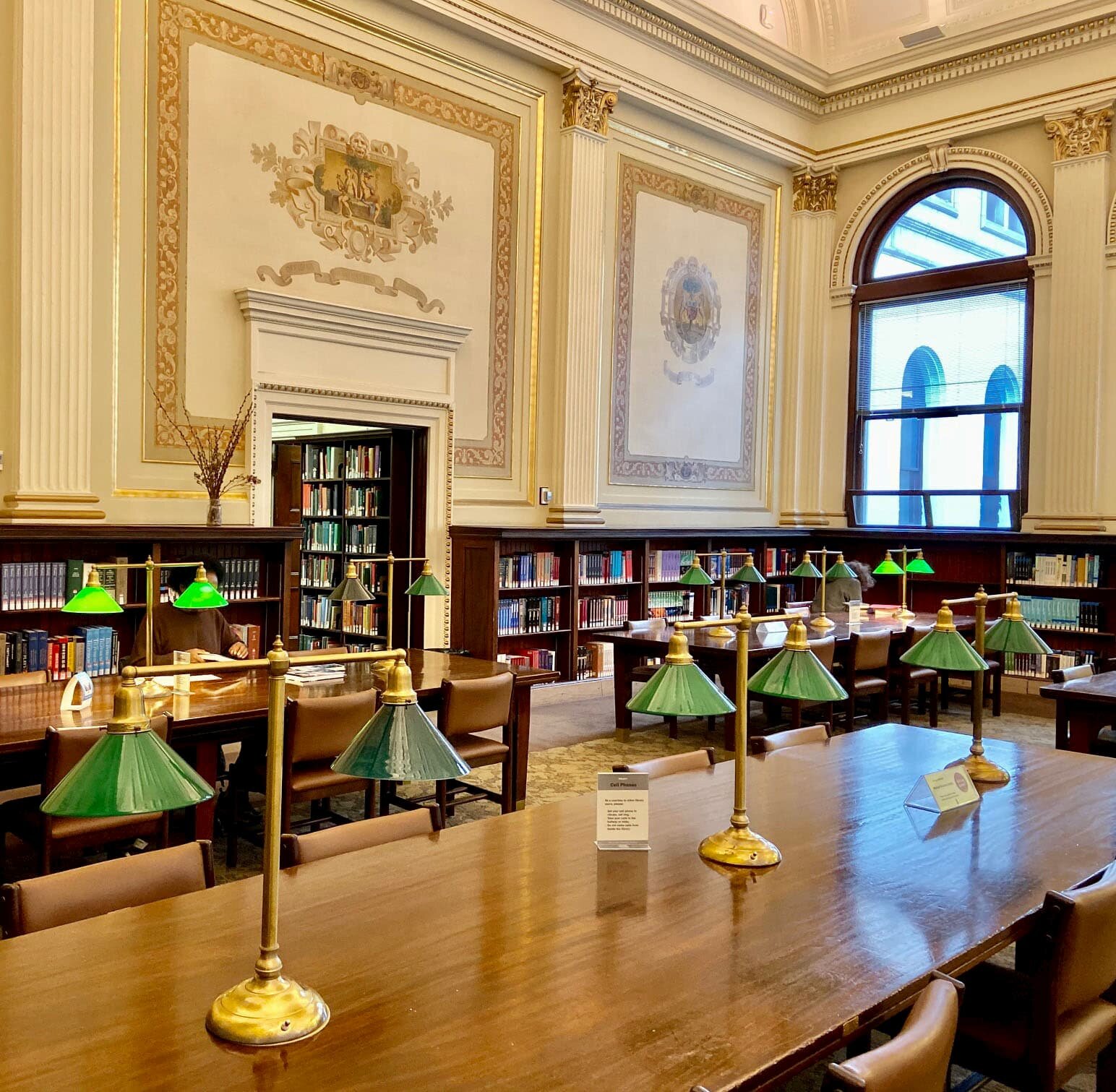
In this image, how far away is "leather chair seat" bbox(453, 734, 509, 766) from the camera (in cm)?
483

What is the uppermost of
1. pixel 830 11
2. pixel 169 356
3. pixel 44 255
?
pixel 830 11

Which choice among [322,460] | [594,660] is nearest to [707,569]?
[594,660]

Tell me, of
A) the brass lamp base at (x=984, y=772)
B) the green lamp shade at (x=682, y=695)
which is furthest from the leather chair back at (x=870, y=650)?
the green lamp shade at (x=682, y=695)

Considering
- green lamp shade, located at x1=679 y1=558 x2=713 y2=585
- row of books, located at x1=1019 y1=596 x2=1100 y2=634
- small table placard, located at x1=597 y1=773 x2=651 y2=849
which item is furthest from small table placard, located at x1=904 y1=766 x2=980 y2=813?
row of books, located at x1=1019 y1=596 x2=1100 y2=634

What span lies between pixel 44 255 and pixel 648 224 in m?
5.59

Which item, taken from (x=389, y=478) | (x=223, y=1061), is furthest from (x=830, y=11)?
(x=223, y=1061)

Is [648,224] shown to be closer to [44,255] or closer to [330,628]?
[330,628]

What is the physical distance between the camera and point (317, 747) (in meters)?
4.08

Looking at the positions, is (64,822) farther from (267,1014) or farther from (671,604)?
(671,604)

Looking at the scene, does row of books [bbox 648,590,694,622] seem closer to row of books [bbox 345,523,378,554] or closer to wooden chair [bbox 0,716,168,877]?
row of books [bbox 345,523,378,554]

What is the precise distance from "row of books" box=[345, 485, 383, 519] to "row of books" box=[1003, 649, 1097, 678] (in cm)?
582

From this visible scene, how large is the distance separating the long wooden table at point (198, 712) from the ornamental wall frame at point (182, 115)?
8.51ft

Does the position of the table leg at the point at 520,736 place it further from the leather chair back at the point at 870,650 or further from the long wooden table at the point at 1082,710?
the leather chair back at the point at 870,650

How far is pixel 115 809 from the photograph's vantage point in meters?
1.43
